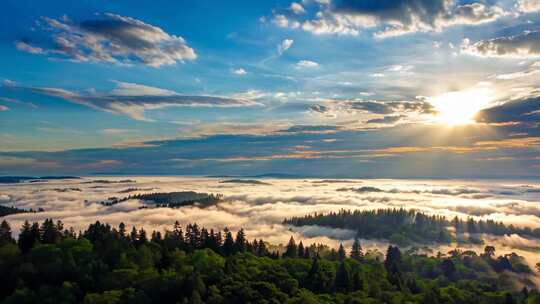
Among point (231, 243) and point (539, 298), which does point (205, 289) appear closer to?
point (231, 243)

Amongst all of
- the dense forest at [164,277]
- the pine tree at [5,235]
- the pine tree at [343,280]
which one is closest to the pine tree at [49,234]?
the dense forest at [164,277]

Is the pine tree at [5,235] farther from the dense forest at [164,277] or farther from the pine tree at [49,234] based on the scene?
the pine tree at [49,234]

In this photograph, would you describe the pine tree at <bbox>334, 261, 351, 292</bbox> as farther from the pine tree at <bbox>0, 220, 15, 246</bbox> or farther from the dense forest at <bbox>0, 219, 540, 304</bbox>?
the pine tree at <bbox>0, 220, 15, 246</bbox>

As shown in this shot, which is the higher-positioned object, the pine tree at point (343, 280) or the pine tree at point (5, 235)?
the pine tree at point (5, 235)

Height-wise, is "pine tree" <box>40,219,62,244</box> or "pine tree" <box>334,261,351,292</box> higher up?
"pine tree" <box>40,219,62,244</box>

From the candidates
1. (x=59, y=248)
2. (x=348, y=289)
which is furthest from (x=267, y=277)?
(x=59, y=248)

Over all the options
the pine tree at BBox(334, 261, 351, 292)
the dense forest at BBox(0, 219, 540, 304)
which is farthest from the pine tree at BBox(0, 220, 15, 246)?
the pine tree at BBox(334, 261, 351, 292)

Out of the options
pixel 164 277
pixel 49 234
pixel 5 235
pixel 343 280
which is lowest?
pixel 343 280

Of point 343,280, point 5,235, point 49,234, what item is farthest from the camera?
point 5,235

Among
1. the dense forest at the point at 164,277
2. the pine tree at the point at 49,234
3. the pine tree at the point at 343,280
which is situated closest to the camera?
the dense forest at the point at 164,277

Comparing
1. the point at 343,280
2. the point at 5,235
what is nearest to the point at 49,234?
the point at 5,235

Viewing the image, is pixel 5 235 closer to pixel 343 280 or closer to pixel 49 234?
→ pixel 49 234

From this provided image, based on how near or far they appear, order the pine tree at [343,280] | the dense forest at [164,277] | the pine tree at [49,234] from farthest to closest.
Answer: the pine tree at [49,234], the pine tree at [343,280], the dense forest at [164,277]
